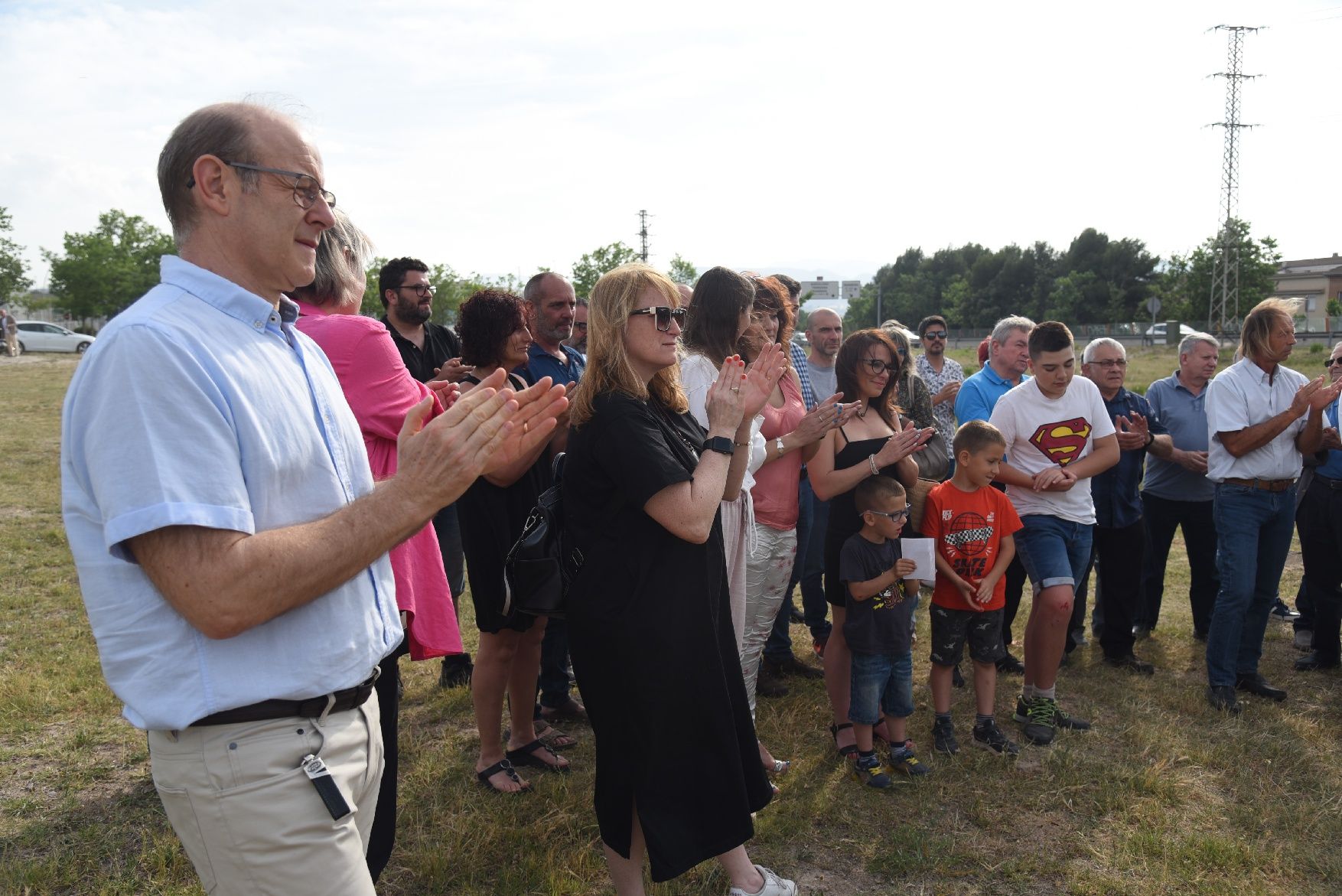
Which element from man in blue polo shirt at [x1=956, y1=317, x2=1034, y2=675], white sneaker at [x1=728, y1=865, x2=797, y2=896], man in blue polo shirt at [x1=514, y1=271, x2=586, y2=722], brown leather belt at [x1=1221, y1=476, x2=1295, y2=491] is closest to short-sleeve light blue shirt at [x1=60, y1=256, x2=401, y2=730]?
white sneaker at [x1=728, y1=865, x2=797, y2=896]

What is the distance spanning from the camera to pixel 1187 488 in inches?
248

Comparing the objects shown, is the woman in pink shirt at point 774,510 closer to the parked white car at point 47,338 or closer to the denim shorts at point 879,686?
the denim shorts at point 879,686

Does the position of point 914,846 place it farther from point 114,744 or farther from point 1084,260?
point 1084,260

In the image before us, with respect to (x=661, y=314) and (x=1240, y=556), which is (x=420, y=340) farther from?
(x=1240, y=556)

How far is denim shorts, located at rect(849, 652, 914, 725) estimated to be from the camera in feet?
14.1

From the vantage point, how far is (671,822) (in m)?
2.85

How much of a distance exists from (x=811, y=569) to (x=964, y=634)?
1.73 meters

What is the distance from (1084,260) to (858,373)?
227 feet

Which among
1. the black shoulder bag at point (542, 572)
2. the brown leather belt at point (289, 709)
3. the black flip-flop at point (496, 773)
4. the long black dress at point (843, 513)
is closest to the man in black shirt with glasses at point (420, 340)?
the black flip-flop at point (496, 773)

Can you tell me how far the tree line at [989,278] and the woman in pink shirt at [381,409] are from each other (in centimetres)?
3978

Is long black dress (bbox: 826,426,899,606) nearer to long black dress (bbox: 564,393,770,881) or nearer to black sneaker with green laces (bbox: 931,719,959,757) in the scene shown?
black sneaker with green laces (bbox: 931,719,959,757)

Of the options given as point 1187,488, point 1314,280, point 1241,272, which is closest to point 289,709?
point 1187,488

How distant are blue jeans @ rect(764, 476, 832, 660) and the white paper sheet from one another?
4.93ft

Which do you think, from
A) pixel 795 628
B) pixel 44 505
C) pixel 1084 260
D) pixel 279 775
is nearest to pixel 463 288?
pixel 1084 260
